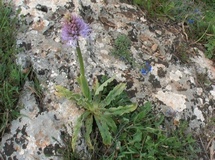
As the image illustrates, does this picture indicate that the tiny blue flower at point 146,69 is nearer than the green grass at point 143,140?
No

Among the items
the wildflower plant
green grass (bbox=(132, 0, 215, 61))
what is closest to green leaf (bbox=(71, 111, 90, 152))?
the wildflower plant

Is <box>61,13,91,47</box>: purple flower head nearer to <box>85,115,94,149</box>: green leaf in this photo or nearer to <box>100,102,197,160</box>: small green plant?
<box>85,115,94,149</box>: green leaf

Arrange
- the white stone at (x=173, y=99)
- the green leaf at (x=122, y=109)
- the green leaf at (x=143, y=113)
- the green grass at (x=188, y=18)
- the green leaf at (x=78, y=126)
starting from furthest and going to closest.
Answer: the green grass at (x=188, y=18), the white stone at (x=173, y=99), the green leaf at (x=143, y=113), the green leaf at (x=122, y=109), the green leaf at (x=78, y=126)

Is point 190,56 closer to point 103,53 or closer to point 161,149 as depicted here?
point 103,53

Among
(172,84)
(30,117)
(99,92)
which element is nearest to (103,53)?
(99,92)

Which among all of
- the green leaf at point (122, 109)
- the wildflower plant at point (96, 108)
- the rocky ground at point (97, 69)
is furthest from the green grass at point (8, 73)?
the green leaf at point (122, 109)

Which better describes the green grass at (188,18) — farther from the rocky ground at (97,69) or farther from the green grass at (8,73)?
the green grass at (8,73)

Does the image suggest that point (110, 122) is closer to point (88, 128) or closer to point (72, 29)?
point (88, 128)
